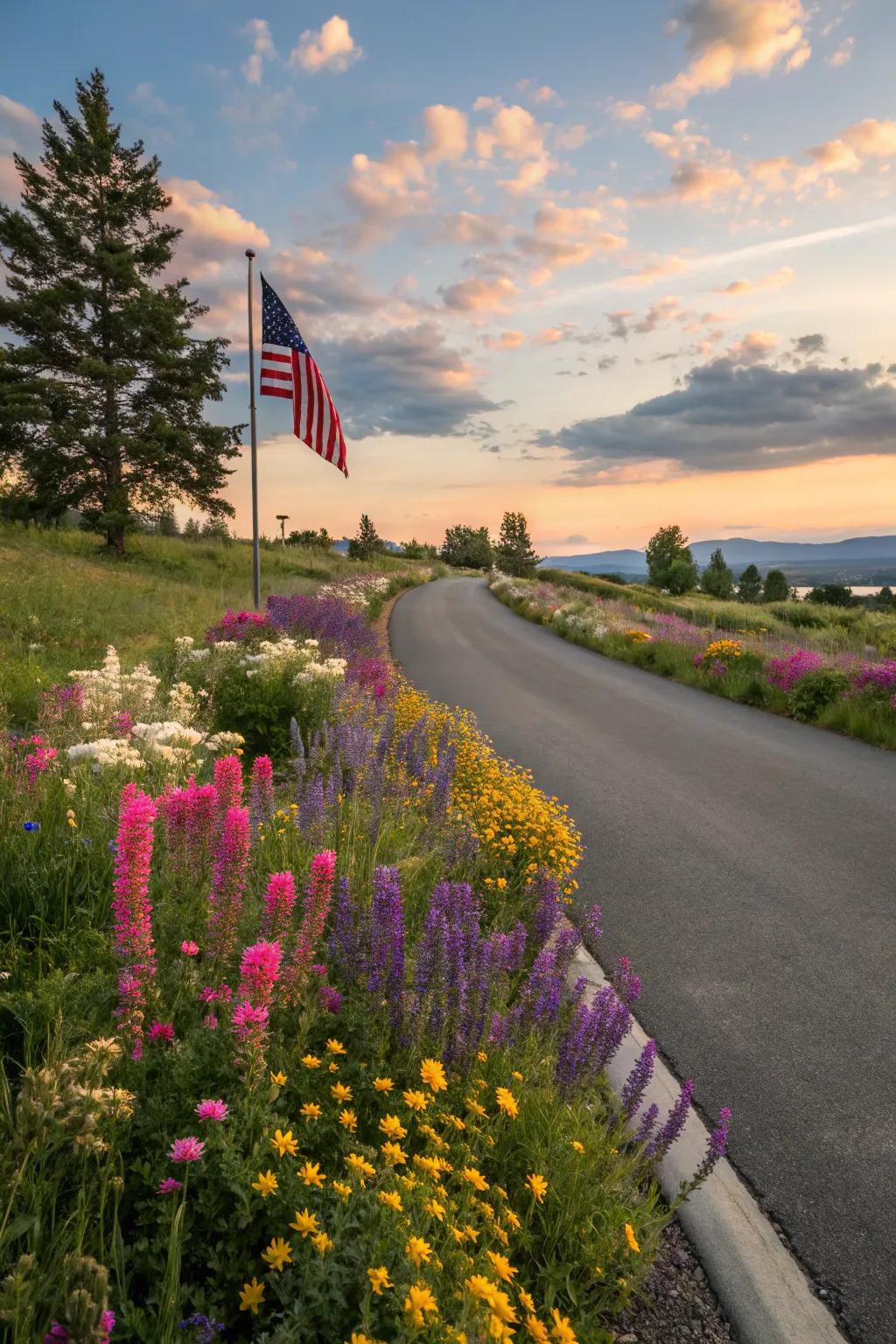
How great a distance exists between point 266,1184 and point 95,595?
17696 millimetres

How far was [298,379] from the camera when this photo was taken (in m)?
14.1

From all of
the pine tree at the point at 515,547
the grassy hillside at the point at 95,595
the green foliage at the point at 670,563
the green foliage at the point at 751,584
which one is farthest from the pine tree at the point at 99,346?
the green foliage at the point at 751,584

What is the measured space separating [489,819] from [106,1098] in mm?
3985

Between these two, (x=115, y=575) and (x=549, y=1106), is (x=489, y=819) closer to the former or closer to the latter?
(x=549, y=1106)

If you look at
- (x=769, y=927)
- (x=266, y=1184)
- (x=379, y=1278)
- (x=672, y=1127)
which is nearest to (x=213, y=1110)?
(x=266, y=1184)

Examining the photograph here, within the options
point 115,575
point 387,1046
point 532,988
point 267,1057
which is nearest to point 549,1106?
point 532,988

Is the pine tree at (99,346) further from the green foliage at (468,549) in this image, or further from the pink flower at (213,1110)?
the green foliage at (468,549)

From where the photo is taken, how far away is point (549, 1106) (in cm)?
288

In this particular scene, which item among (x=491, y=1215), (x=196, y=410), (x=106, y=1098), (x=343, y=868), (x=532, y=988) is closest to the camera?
(x=106, y=1098)

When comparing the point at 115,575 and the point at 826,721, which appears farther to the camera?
the point at 115,575

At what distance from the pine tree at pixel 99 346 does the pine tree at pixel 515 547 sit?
62.0 m

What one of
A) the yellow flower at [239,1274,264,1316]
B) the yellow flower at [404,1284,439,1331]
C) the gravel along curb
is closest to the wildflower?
the yellow flower at [239,1274,264,1316]

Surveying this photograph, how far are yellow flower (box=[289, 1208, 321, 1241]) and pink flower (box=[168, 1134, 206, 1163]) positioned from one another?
295 millimetres

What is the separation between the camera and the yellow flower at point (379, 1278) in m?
1.63
